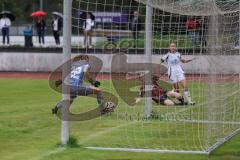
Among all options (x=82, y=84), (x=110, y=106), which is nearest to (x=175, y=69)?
(x=82, y=84)

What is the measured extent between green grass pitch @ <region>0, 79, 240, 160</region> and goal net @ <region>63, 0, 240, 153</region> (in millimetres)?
21

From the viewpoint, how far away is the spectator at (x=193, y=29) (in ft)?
43.5

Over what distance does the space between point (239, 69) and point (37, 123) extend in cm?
435

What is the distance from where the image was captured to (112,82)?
16.2m

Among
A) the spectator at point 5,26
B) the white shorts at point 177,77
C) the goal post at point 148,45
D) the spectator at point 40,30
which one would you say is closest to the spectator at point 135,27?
the white shorts at point 177,77

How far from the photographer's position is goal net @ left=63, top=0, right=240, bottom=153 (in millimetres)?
11461

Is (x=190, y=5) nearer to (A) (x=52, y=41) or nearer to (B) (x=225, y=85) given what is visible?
(B) (x=225, y=85)

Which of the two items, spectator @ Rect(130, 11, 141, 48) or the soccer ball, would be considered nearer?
the soccer ball

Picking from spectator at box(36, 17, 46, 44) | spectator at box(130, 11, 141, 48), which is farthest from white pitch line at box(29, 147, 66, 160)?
spectator at box(36, 17, 46, 44)

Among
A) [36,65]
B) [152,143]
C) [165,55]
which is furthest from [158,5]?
[36,65]

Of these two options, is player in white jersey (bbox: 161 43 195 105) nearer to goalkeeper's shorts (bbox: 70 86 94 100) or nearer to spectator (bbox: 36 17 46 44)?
goalkeeper's shorts (bbox: 70 86 94 100)

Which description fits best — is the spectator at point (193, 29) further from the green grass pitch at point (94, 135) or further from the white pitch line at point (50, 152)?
the white pitch line at point (50, 152)

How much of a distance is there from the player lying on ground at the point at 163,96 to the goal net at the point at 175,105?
145 millimetres

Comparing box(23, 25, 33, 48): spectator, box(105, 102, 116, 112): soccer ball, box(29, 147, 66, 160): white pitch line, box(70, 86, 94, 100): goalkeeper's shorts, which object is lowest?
box(29, 147, 66, 160): white pitch line
